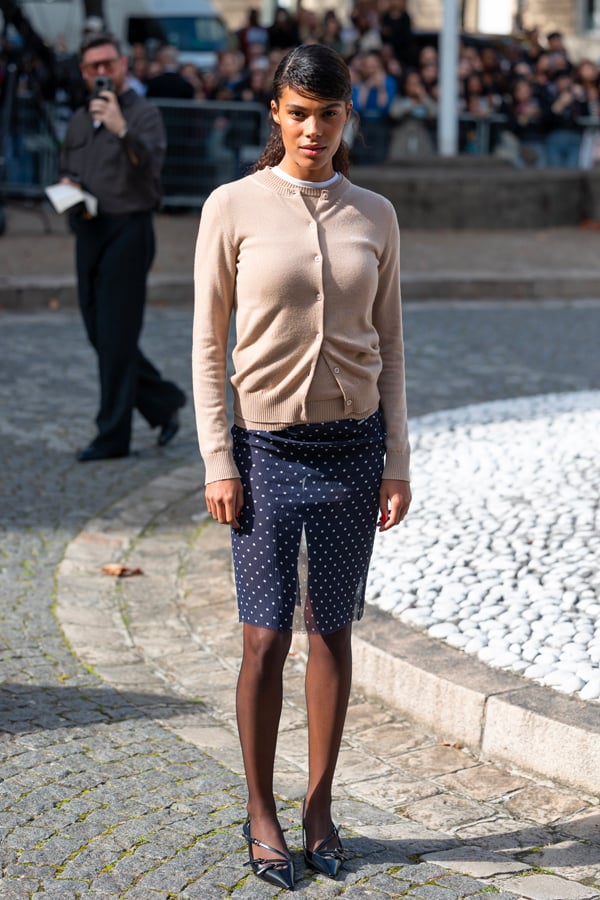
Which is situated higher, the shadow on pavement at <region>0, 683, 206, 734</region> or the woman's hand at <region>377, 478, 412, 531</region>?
the woman's hand at <region>377, 478, 412, 531</region>

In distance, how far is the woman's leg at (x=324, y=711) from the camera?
135 inches

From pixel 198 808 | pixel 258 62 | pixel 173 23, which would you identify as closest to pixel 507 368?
pixel 198 808

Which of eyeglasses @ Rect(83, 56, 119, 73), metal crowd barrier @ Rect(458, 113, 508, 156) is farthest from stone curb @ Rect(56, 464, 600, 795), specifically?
metal crowd barrier @ Rect(458, 113, 508, 156)

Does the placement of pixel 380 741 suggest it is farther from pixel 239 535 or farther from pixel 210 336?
pixel 210 336

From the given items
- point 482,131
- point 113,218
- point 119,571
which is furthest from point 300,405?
point 482,131

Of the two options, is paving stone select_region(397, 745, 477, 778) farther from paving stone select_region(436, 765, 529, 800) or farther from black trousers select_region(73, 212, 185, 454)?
black trousers select_region(73, 212, 185, 454)

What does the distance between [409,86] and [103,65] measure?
1158 cm

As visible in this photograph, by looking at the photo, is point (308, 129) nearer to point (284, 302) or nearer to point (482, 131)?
point (284, 302)

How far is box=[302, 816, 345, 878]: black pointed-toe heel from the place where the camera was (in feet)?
11.0

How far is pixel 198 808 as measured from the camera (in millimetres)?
3711

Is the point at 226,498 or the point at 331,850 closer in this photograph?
the point at 226,498

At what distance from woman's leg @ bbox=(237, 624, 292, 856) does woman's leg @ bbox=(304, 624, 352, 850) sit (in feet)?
0.27

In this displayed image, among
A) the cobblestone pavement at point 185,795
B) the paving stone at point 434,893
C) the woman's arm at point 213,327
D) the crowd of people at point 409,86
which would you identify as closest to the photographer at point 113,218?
the cobblestone pavement at point 185,795

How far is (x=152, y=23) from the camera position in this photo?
952 inches
